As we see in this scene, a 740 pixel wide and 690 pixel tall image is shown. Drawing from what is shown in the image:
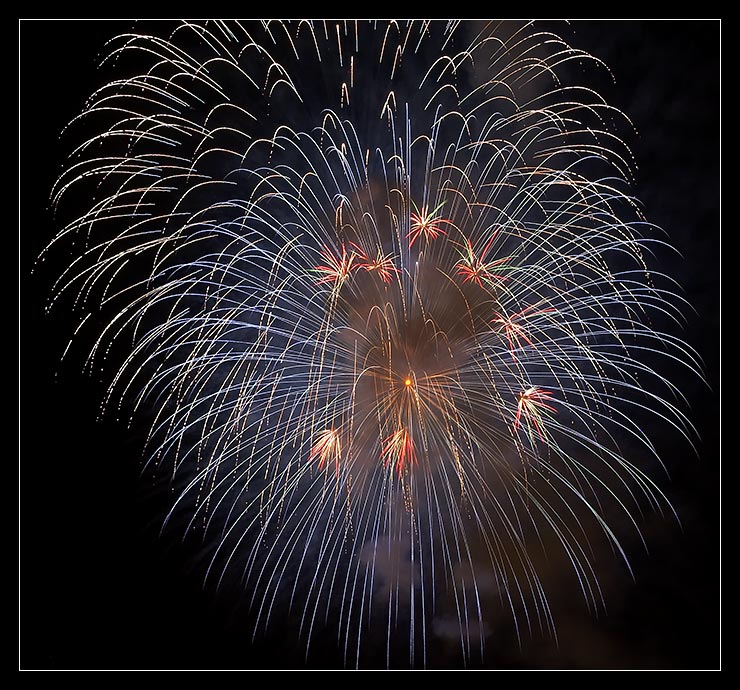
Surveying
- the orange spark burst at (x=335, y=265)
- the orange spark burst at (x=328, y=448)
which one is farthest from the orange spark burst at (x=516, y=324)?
the orange spark burst at (x=328, y=448)

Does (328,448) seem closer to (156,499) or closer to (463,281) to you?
(156,499)

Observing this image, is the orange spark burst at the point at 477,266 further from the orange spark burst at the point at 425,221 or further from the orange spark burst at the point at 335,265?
the orange spark burst at the point at 335,265

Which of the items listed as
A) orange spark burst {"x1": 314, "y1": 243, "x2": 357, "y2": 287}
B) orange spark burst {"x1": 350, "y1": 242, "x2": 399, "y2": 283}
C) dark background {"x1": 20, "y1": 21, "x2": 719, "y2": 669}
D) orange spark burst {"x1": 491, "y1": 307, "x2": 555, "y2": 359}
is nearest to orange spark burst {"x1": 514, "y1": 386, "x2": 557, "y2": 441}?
orange spark burst {"x1": 491, "y1": 307, "x2": 555, "y2": 359}

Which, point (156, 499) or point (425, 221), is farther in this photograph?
point (425, 221)

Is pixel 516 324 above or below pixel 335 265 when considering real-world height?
below

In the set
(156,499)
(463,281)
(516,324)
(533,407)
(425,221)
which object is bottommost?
(156,499)

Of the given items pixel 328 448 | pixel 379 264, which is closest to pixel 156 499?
pixel 328 448
